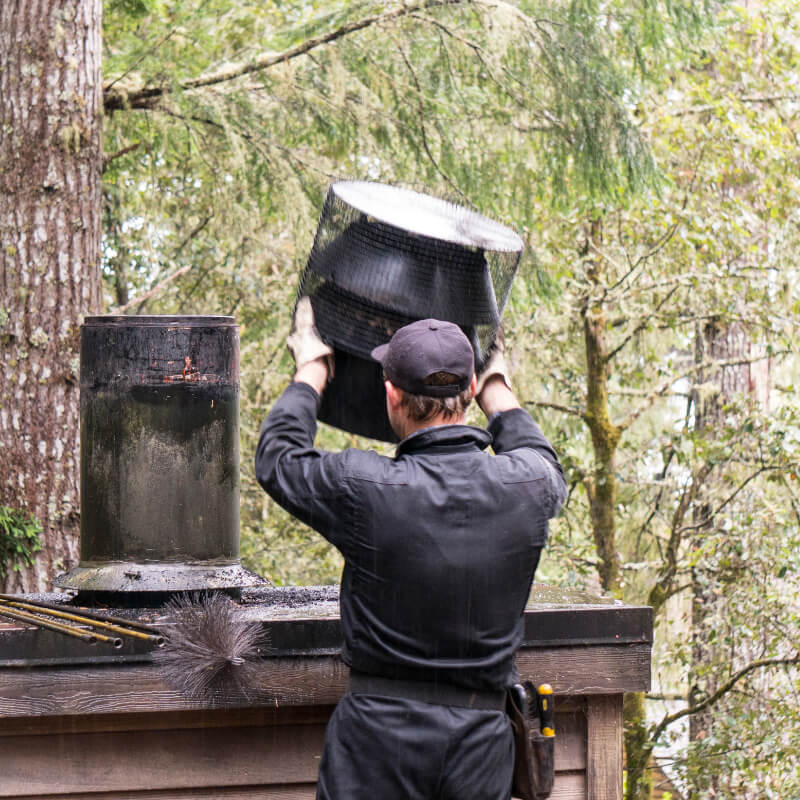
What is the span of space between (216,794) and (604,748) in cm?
119

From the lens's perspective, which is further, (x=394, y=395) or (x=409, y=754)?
(x=394, y=395)

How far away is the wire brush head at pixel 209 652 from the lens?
2.72m

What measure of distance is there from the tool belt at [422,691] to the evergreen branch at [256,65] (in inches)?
170

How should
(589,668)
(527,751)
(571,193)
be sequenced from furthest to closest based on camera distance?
1. (571,193)
2. (589,668)
3. (527,751)

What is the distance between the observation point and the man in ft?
8.04

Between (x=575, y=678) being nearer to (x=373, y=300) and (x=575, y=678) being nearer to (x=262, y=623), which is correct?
(x=262, y=623)

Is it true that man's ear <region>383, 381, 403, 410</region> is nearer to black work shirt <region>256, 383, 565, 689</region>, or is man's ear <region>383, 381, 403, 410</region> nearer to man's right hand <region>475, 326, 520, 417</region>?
black work shirt <region>256, 383, 565, 689</region>

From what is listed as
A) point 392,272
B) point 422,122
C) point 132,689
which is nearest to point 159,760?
point 132,689

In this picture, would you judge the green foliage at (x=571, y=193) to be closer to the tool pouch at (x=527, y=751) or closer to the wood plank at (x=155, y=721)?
the wood plank at (x=155, y=721)

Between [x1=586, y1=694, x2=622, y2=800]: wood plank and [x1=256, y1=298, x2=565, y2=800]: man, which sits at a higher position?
[x1=256, y1=298, x2=565, y2=800]: man

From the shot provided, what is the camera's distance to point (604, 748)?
3.27 m

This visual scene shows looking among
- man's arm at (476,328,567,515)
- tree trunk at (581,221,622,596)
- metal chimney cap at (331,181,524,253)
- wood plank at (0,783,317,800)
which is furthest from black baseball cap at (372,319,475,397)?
tree trunk at (581,221,622,596)

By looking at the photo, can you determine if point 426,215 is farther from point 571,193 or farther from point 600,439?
point 600,439

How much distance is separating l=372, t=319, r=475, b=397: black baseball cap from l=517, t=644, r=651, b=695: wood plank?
0.97 meters
